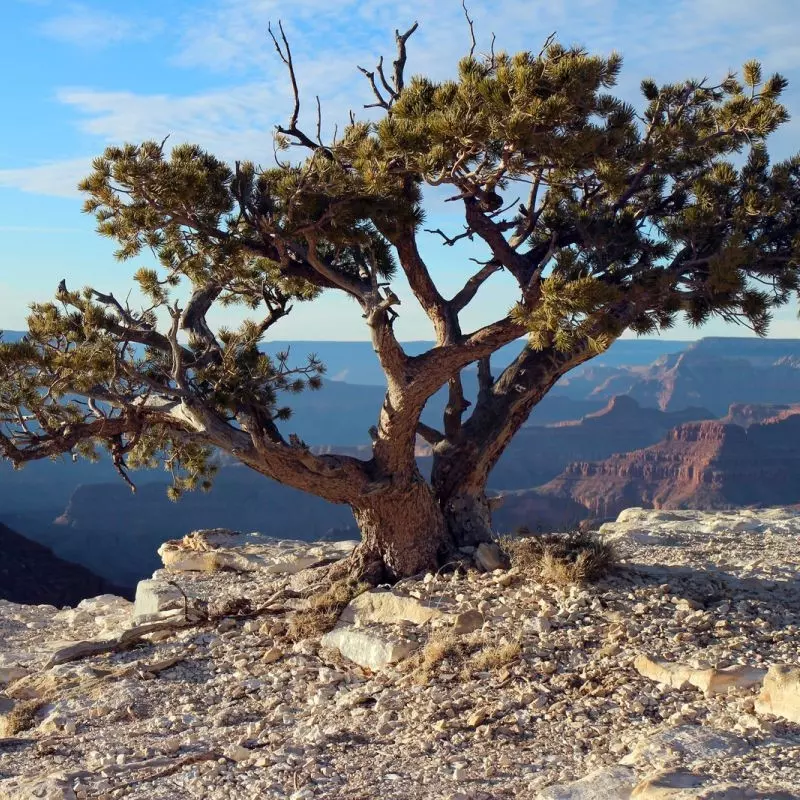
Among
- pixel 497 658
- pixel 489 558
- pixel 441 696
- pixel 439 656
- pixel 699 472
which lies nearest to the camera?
pixel 441 696

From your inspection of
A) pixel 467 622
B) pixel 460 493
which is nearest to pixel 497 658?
pixel 467 622

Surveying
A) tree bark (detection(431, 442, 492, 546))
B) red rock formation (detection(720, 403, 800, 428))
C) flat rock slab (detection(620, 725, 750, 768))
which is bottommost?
flat rock slab (detection(620, 725, 750, 768))

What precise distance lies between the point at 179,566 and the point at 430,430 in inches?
203

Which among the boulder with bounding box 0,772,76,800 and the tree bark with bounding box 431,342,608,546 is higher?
the tree bark with bounding box 431,342,608,546

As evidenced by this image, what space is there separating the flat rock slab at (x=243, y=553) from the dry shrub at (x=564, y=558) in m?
3.84

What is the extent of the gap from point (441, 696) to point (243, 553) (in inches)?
304

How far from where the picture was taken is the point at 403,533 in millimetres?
9930

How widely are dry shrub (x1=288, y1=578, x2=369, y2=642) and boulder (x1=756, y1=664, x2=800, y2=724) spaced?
13.7 feet

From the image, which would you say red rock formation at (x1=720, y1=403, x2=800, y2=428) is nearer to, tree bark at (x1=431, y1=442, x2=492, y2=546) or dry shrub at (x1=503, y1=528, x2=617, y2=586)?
tree bark at (x1=431, y1=442, x2=492, y2=546)

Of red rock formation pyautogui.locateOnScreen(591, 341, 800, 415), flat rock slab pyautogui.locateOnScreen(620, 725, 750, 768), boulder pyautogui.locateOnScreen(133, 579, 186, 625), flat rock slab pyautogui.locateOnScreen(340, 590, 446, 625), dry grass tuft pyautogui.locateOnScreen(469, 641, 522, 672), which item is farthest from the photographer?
red rock formation pyautogui.locateOnScreen(591, 341, 800, 415)

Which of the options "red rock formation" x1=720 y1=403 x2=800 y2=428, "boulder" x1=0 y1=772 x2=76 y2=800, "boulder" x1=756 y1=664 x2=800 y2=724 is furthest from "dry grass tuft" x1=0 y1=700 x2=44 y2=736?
"red rock formation" x1=720 y1=403 x2=800 y2=428

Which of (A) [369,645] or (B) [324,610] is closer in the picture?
(A) [369,645]

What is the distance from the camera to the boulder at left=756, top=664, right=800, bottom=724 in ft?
19.7

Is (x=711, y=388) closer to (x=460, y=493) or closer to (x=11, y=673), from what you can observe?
(x=460, y=493)
